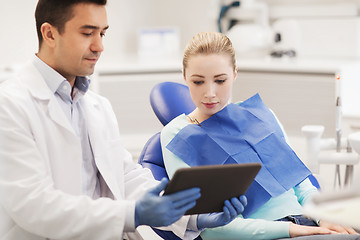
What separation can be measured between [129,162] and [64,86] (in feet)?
1.13

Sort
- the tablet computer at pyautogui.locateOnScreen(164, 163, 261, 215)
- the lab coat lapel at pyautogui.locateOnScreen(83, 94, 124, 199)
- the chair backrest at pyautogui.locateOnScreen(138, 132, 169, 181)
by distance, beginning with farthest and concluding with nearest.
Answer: the chair backrest at pyautogui.locateOnScreen(138, 132, 169, 181) < the lab coat lapel at pyautogui.locateOnScreen(83, 94, 124, 199) < the tablet computer at pyautogui.locateOnScreen(164, 163, 261, 215)

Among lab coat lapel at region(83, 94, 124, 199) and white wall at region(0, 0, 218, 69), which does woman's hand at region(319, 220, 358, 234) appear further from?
white wall at region(0, 0, 218, 69)

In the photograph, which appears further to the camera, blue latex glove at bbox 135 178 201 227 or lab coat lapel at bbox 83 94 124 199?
lab coat lapel at bbox 83 94 124 199

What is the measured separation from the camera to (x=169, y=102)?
213 centimetres

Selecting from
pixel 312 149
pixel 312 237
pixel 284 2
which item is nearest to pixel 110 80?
pixel 284 2

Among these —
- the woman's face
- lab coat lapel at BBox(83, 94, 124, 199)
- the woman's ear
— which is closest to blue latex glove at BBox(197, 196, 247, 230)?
lab coat lapel at BBox(83, 94, 124, 199)

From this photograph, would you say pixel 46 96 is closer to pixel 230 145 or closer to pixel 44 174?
pixel 44 174

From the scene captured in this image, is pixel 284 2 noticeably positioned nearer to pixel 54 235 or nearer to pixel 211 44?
pixel 211 44

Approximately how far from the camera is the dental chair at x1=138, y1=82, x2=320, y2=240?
201 cm

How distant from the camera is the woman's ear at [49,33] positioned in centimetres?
153

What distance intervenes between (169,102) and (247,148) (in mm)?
399

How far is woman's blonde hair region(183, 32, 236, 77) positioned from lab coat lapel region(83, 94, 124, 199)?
35cm

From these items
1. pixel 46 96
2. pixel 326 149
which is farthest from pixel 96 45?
pixel 326 149

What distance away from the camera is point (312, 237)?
1.62 meters
